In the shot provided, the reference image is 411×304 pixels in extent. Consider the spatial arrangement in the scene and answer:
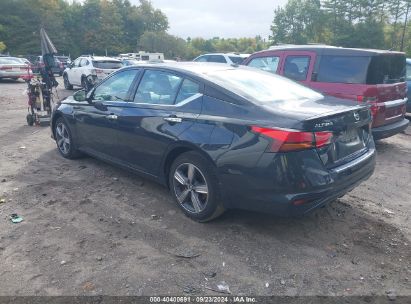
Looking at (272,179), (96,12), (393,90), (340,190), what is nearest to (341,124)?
(340,190)

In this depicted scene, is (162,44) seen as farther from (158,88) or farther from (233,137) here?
(233,137)

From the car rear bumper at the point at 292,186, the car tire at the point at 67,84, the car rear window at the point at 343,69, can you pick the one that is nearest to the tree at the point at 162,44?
the car tire at the point at 67,84

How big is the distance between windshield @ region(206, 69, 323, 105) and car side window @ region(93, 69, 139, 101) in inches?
50.5

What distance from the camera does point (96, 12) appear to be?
261 feet

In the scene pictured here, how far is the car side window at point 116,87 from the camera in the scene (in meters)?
4.86

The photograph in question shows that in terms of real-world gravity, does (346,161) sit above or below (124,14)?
below

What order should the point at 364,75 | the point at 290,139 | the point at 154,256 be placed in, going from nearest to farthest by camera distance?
1. the point at 290,139
2. the point at 154,256
3. the point at 364,75

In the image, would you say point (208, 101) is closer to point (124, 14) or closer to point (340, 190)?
point (340, 190)

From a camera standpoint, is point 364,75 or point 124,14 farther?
point 124,14

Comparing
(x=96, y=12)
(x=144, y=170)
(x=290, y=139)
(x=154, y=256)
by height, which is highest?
(x=96, y=12)

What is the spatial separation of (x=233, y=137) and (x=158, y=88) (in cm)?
140

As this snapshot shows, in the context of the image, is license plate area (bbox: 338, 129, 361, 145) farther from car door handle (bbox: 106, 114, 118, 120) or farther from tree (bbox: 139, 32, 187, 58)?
tree (bbox: 139, 32, 187, 58)

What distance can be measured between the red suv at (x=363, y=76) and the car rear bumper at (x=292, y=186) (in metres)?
3.16

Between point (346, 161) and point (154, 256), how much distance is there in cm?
205
